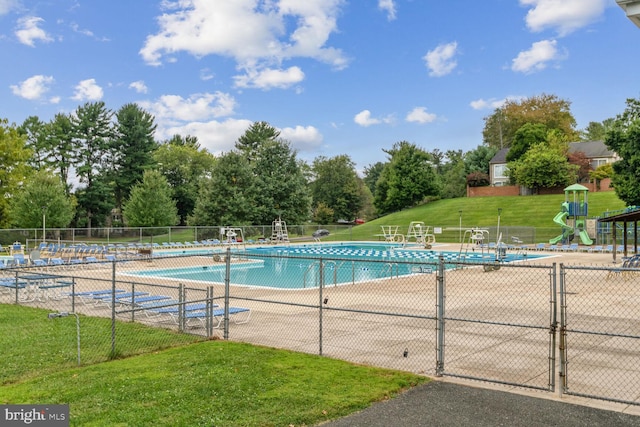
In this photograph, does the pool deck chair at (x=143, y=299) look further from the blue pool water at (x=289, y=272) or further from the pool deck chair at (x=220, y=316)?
the blue pool water at (x=289, y=272)

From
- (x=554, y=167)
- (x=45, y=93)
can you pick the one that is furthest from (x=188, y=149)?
(x=554, y=167)

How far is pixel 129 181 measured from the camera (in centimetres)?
6228

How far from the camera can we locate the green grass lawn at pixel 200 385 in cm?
537

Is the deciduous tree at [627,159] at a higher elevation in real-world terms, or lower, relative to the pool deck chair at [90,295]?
higher

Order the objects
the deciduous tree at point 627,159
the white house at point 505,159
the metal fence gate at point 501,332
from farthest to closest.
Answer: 1. the white house at point 505,159
2. the deciduous tree at point 627,159
3. the metal fence gate at point 501,332

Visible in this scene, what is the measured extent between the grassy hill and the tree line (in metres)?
3.03

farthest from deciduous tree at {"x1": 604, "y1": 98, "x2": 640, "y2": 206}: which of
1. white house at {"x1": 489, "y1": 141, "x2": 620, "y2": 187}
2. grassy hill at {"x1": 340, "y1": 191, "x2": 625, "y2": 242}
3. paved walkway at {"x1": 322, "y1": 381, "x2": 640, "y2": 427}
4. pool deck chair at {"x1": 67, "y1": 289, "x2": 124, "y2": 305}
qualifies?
paved walkway at {"x1": 322, "y1": 381, "x2": 640, "y2": 427}

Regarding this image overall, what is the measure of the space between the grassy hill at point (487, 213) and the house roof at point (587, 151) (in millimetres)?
11320

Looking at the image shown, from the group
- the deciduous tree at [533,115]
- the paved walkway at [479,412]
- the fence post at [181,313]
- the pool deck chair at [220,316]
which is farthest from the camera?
the deciduous tree at [533,115]

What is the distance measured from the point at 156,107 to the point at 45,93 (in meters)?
29.2

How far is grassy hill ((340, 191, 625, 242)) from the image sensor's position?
51.1 m

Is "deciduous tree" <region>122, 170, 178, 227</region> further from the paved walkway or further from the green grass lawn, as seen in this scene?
the paved walkway

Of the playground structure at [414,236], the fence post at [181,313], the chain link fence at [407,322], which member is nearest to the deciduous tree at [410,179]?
the playground structure at [414,236]

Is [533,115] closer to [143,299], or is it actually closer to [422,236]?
[422,236]
